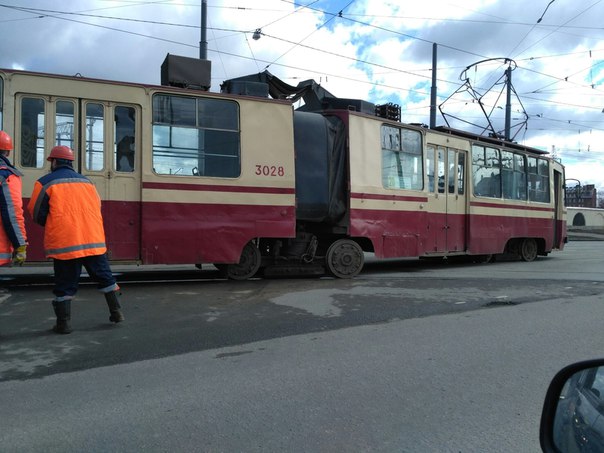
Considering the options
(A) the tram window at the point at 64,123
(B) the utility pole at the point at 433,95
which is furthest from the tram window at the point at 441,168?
(B) the utility pole at the point at 433,95

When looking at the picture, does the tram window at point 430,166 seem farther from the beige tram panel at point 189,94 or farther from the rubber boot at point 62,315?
the rubber boot at point 62,315

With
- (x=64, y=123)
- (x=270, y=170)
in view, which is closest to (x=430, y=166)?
(x=270, y=170)

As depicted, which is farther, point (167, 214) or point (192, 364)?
point (167, 214)

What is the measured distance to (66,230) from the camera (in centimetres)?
530

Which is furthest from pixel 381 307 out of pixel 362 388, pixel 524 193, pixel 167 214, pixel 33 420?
pixel 524 193

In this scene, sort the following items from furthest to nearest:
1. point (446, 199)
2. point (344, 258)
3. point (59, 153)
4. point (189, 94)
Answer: point (446, 199), point (344, 258), point (189, 94), point (59, 153)

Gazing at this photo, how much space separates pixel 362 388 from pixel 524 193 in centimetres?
1144

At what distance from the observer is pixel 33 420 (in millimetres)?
3430

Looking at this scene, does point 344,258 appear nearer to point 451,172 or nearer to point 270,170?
point 270,170

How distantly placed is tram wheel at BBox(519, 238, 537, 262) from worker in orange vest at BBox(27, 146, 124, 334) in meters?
12.2

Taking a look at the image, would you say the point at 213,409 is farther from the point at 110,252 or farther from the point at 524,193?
the point at 524,193

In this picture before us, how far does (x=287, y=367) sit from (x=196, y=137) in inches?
192

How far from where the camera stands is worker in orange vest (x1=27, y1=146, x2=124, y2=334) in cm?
530

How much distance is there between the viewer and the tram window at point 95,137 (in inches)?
298
